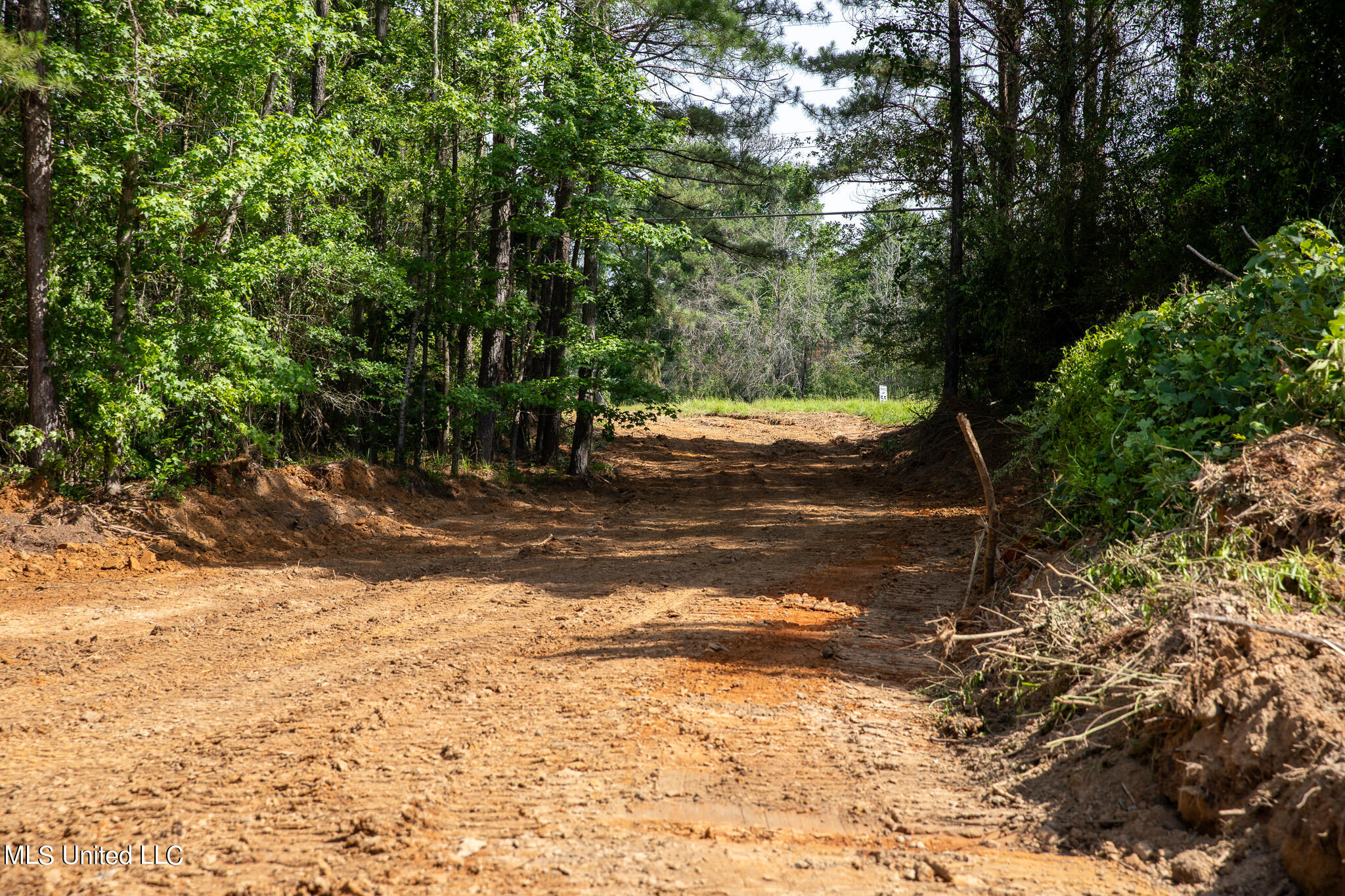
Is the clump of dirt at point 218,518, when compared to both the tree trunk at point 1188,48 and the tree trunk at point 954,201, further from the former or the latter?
the tree trunk at point 1188,48

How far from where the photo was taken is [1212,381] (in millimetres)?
4949

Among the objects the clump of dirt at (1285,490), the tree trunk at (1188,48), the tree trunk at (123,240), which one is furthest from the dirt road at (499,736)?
the tree trunk at (1188,48)

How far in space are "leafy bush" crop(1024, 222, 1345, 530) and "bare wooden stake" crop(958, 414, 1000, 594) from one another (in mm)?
571

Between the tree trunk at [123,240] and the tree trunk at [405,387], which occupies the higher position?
the tree trunk at [123,240]

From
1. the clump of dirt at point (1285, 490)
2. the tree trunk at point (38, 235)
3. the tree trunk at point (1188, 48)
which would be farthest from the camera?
the tree trunk at point (1188, 48)

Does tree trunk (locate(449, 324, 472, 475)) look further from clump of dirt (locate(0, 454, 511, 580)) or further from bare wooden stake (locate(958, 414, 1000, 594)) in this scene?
bare wooden stake (locate(958, 414, 1000, 594))

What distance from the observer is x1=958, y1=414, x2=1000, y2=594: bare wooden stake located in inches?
216

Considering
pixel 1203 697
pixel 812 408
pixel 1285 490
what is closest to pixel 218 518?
pixel 1203 697

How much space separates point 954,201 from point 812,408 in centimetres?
1591

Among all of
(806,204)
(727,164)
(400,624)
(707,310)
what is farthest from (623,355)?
(707,310)

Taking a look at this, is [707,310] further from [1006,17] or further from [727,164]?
[1006,17]

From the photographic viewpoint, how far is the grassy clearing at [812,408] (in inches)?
1077

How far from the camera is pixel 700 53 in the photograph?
16.5 m

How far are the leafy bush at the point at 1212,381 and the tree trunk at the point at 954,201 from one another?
10803 millimetres
